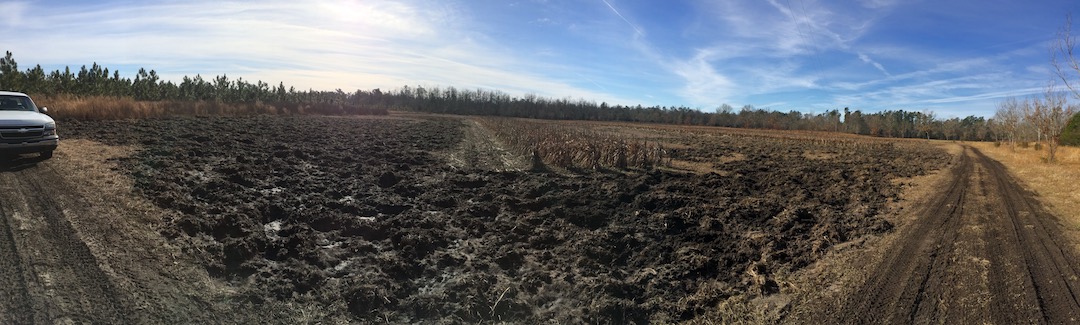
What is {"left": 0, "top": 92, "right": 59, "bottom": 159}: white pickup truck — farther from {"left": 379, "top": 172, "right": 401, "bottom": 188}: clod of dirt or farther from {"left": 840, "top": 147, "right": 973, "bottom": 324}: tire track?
{"left": 840, "top": 147, "right": 973, "bottom": 324}: tire track

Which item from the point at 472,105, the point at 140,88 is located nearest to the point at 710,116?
the point at 472,105

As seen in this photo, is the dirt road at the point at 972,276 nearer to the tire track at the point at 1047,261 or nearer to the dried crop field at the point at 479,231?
the tire track at the point at 1047,261

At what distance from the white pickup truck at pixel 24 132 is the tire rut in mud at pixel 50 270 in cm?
282

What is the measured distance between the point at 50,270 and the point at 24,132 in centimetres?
646

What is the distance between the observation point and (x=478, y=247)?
276 inches

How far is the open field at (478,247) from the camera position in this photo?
4.86m

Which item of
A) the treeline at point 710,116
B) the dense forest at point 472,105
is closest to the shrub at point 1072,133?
the dense forest at point 472,105

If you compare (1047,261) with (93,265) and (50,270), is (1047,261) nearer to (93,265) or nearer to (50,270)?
(93,265)

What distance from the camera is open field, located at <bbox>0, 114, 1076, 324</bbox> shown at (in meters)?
4.86

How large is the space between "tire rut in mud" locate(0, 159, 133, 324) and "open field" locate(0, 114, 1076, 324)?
2cm

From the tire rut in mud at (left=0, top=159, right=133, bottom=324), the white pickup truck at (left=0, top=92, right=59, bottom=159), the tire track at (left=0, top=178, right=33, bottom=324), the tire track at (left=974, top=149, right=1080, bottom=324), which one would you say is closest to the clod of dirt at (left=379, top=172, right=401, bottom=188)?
the tire rut in mud at (left=0, top=159, right=133, bottom=324)

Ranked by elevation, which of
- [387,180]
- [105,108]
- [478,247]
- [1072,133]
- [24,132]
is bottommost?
[478,247]

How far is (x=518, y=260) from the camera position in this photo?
653 cm

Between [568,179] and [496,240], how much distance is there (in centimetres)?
556
